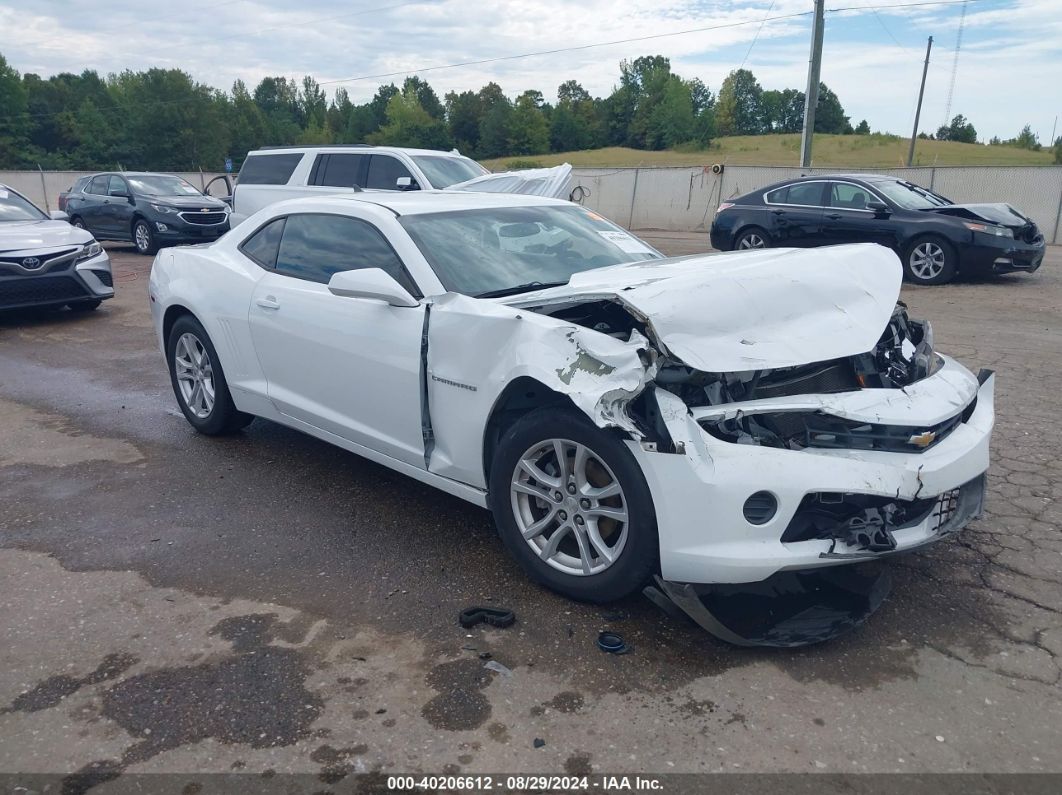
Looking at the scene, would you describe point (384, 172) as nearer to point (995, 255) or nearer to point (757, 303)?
point (995, 255)

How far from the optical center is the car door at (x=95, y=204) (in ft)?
55.7

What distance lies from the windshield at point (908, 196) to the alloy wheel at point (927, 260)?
1.88 ft

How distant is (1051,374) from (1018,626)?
4.42m

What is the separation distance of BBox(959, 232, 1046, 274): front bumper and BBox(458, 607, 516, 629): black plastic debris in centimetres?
1027

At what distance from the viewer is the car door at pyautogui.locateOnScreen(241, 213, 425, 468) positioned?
385cm

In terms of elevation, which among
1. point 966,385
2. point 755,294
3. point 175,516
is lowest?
point 175,516

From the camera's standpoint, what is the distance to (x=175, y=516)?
4332mm

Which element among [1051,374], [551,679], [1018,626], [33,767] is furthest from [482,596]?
[1051,374]

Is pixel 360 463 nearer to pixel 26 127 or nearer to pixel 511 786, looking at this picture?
pixel 511 786

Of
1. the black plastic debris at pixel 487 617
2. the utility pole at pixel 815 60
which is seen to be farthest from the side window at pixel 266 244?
the utility pole at pixel 815 60

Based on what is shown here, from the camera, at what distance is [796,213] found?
1250 centimetres

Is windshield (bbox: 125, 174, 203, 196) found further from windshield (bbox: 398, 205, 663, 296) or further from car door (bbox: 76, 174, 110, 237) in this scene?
windshield (bbox: 398, 205, 663, 296)

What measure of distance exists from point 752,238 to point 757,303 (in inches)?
408

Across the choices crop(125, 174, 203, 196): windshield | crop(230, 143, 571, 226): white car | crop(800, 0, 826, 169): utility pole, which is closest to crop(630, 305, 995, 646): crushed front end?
crop(230, 143, 571, 226): white car
